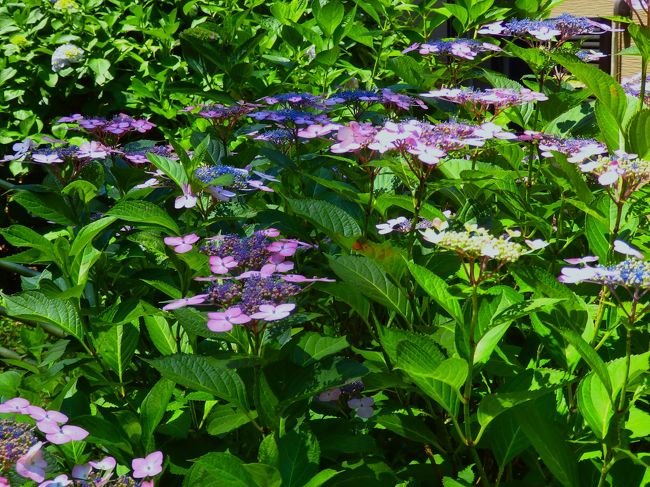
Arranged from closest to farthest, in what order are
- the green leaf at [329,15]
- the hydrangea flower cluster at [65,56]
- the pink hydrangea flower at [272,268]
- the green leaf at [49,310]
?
the pink hydrangea flower at [272,268], the green leaf at [49,310], the green leaf at [329,15], the hydrangea flower cluster at [65,56]

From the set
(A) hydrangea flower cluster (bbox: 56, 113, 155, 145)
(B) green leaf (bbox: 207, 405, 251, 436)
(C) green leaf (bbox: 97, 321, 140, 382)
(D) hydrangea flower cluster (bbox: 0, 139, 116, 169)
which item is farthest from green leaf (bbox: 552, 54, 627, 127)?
(A) hydrangea flower cluster (bbox: 56, 113, 155, 145)

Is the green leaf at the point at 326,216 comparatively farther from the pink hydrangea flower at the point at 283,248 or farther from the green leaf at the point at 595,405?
the green leaf at the point at 595,405

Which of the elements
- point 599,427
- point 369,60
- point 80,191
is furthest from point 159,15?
point 599,427

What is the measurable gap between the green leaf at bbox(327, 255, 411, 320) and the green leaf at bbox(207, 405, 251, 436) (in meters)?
0.27

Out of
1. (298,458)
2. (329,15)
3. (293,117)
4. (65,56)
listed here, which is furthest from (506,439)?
(65,56)

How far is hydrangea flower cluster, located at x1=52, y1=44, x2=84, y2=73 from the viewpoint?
435cm

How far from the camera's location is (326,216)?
1.59 meters

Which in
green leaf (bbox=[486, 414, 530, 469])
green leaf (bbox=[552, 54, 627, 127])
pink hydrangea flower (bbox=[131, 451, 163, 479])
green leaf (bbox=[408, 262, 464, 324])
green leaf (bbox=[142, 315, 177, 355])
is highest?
green leaf (bbox=[552, 54, 627, 127])

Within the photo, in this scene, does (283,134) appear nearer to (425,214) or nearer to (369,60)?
(425,214)

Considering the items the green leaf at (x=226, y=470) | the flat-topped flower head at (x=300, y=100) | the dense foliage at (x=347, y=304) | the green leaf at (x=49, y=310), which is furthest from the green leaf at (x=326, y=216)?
the flat-topped flower head at (x=300, y=100)

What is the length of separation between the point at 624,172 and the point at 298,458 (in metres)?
0.66

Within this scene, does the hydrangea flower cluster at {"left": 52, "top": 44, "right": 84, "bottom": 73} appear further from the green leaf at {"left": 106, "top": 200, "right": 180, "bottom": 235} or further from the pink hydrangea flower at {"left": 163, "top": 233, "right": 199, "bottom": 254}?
the pink hydrangea flower at {"left": 163, "top": 233, "right": 199, "bottom": 254}

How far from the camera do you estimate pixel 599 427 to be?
1.29 metres

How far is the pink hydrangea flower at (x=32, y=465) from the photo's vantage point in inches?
41.9
